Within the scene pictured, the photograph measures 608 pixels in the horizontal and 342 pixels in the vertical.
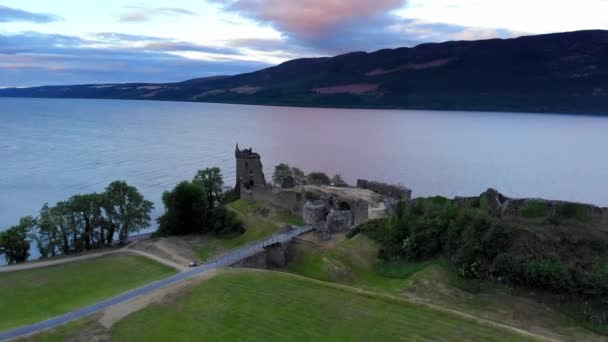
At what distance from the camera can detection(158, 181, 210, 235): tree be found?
4984 cm

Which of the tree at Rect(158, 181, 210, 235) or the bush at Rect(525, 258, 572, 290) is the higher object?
the bush at Rect(525, 258, 572, 290)

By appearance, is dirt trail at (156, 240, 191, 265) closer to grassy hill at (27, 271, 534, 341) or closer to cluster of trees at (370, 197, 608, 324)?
grassy hill at (27, 271, 534, 341)

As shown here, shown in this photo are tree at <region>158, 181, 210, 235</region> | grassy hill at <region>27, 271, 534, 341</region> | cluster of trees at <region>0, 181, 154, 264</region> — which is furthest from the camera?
tree at <region>158, 181, 210, 235</region>

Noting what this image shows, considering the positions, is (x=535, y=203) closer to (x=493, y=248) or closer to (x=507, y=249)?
(x=507, y=249)

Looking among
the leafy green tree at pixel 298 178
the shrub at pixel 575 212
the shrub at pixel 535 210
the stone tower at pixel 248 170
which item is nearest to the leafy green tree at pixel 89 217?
the stone tower at pixel 248 170

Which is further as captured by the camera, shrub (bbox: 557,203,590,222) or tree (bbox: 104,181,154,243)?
tree (bbox: 104,181,154,243)

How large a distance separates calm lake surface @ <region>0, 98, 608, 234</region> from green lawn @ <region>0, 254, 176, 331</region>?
2720 cm

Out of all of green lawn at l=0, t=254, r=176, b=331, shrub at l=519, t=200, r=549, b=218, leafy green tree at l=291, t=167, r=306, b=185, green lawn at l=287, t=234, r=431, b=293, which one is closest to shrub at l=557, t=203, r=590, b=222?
shrub at l=519, t=200, r=549, b=218

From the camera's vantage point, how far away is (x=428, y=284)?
2906 cm

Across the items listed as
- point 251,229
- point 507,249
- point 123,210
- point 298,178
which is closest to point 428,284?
point 507,249

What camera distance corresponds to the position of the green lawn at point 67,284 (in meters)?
27.3

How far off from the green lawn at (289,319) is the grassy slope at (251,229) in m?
16.8

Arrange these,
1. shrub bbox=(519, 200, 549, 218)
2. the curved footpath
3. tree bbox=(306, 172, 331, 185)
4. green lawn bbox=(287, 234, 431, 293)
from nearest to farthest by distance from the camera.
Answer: the curved footpath
green lawn bbox=(287, 234, 431, 293)
shrub bbox=(519, 200, 549, 218)
tree bbox=(306, 172, 331, 185)

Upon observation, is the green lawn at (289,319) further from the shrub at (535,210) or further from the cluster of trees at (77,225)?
the cluster of trees at (77,225)
